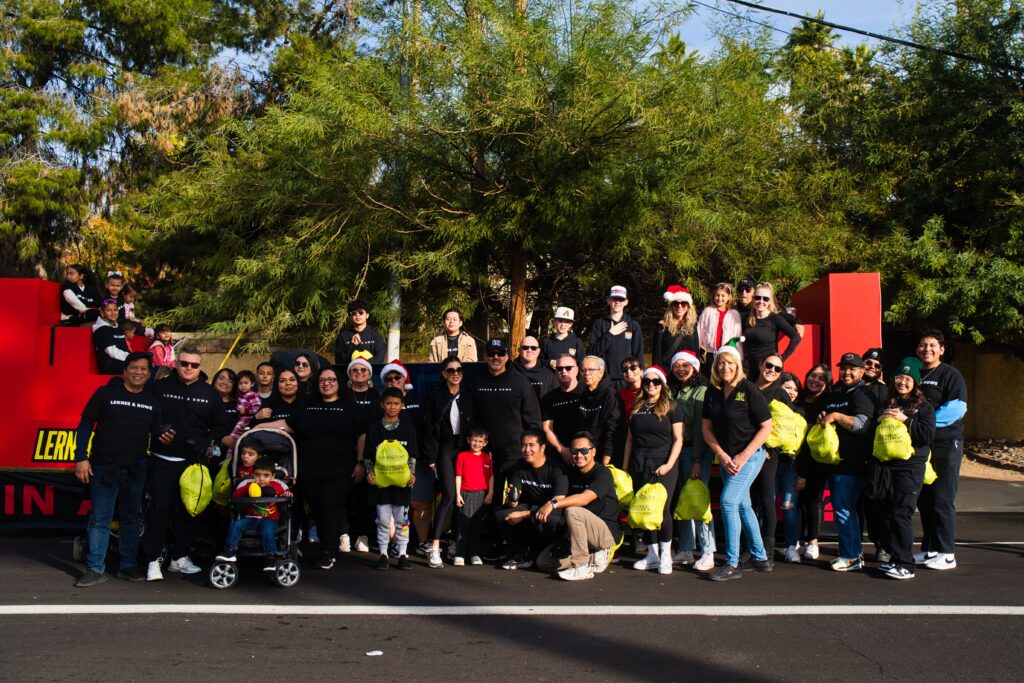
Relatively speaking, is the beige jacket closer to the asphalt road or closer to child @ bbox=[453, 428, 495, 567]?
child @ bbox=[453, 428, 495, 567]

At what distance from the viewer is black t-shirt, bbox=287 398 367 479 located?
8180mm

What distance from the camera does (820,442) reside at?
8.30m

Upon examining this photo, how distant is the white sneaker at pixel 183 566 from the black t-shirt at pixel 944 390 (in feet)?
19.8

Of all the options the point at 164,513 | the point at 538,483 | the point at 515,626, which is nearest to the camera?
the point at 515,626

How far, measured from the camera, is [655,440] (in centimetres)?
825

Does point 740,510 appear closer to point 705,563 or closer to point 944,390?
point 705,563

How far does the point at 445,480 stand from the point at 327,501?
1.03 meters

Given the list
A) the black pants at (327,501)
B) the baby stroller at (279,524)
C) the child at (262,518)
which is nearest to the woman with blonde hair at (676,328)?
the black pants at (327,501)

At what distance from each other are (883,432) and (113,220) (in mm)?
13894

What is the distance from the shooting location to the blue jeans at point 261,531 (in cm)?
746

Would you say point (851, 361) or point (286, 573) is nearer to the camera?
point (286, 573)

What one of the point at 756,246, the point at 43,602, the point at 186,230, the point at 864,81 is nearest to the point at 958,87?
the point at 864,81

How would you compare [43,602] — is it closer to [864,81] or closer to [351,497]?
[351,497]

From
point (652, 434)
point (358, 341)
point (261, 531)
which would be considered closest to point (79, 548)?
point (261, 531)
